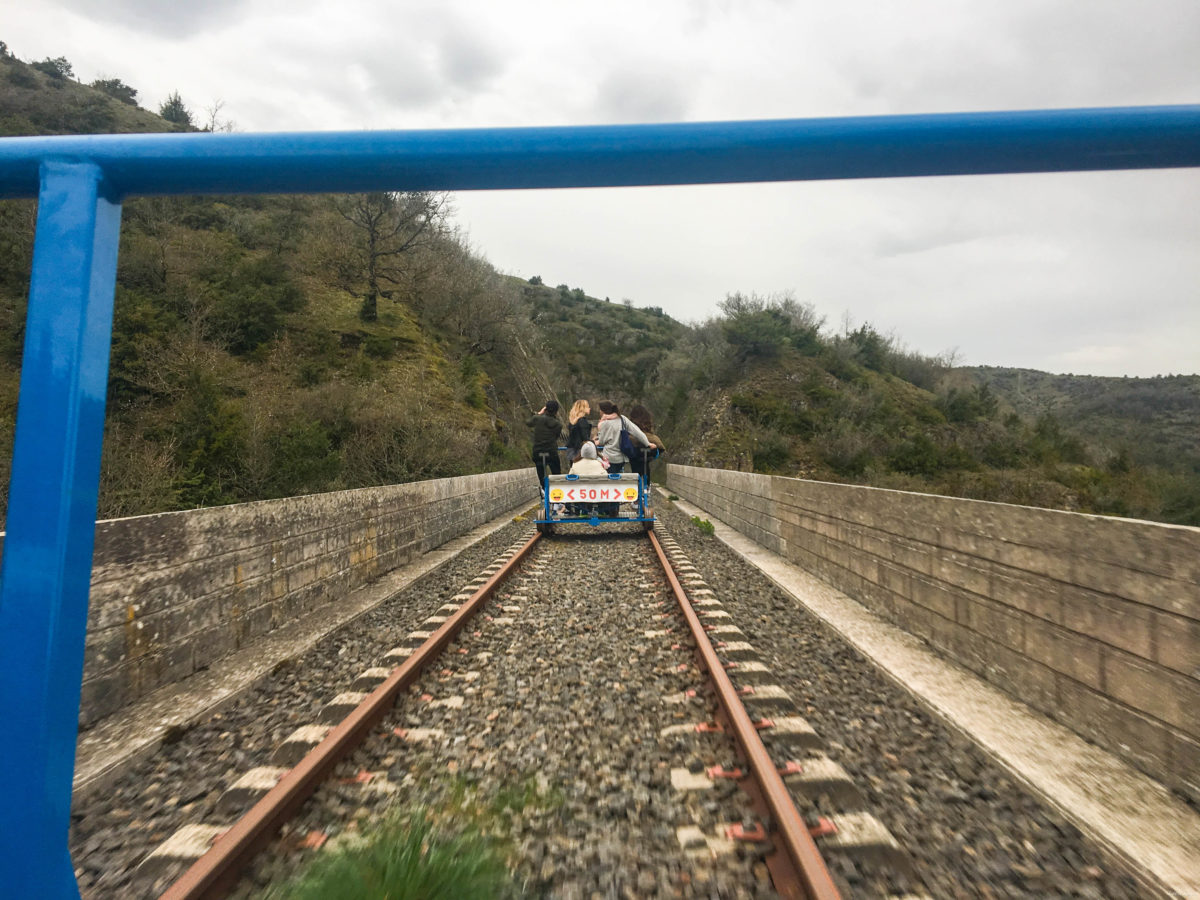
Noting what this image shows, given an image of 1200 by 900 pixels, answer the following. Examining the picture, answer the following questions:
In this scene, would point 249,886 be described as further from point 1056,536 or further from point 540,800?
point 1056,536

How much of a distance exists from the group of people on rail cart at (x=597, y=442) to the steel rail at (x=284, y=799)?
6703mm

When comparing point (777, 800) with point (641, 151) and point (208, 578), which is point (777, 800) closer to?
point (641, 151)

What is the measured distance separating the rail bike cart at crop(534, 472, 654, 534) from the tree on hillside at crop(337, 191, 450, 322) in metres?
18.9

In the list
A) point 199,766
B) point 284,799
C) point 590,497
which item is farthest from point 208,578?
point 590,497

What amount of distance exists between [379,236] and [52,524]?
95.3 ft

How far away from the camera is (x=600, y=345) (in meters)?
73.2

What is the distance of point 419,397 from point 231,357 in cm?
541

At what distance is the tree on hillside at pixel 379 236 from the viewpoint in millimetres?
26688

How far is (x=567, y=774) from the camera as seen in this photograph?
2.95 metres

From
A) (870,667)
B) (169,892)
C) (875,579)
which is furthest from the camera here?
(875,579)

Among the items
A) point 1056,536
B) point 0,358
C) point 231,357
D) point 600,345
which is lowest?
point 1056,536

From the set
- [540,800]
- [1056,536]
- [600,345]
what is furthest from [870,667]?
[600,345]

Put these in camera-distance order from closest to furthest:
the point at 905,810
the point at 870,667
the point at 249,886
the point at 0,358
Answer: the point at 249,886
the point at 905,810
the point at 870,667
the point at 0,358

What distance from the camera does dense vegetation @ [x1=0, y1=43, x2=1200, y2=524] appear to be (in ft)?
38.0
